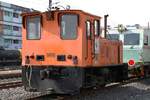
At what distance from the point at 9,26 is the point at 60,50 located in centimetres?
7376

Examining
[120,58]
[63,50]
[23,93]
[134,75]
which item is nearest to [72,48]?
[63,50]

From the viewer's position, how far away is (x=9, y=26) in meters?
84.9

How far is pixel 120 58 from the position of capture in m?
16.8

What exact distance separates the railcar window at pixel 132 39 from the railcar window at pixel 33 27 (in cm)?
851

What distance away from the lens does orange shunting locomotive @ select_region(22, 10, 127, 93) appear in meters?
12.3

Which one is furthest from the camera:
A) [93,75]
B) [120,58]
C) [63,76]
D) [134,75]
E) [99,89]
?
[134,75]

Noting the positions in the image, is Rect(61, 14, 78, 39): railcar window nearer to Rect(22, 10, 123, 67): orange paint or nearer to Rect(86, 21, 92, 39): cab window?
Rect(22, 10, 123, 67): orange paint

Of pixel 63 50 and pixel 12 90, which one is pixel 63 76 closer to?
pixel 63 50

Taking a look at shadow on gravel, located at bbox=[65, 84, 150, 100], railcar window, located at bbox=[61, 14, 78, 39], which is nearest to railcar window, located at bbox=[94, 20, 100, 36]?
railcar window, located at bbox=[61, 14, 78, 39]

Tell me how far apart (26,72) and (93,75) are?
2.42 m

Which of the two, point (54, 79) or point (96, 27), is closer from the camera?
point (54, 79)

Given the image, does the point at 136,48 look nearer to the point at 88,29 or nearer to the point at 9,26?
the point at 88,29

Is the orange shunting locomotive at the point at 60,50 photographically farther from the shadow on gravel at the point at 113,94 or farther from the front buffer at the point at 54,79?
the shadow on gravel at the point at 113,94

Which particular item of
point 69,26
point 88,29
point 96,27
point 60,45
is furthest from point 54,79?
point 96,27
